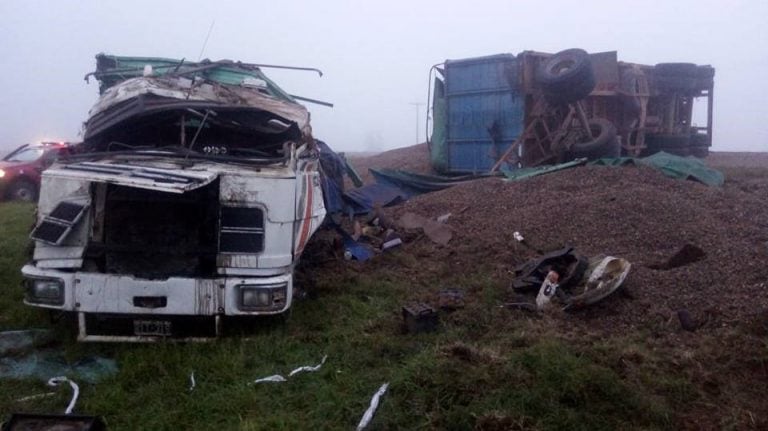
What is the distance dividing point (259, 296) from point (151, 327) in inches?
29.9

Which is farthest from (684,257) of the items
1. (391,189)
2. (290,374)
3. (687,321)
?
(391,189)

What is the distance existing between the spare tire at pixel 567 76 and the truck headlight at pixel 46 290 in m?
8.81

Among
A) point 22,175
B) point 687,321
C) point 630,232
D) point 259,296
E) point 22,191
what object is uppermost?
point 22,175

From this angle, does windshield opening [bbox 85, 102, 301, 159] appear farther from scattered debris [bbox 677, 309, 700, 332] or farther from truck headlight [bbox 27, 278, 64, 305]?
scattered debris [bbox 677, 309, 700, 332]

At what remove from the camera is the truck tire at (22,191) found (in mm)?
13344

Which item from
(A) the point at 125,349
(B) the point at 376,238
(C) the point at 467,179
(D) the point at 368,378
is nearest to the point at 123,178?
(A) the point at 125,349

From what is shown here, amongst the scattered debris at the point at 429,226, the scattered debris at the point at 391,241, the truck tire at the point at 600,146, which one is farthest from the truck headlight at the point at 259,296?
the truck tire at the point at 600,146

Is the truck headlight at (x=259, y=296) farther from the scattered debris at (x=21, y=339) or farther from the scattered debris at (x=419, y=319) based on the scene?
the scattered debris at (x=21, y=339)

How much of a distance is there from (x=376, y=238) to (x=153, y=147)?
333 centimetres

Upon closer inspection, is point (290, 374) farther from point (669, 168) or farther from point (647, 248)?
point (669, 168)

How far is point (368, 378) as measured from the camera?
409 centimetres

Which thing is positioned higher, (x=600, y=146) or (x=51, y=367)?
(x=600, y=146)

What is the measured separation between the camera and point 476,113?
43.8ft

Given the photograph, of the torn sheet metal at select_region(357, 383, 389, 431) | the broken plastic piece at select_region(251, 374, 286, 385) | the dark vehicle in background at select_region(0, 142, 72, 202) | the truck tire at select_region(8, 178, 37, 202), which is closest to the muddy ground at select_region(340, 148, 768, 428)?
the torn sheet metal at select_region(357, 383, 389, 431)
